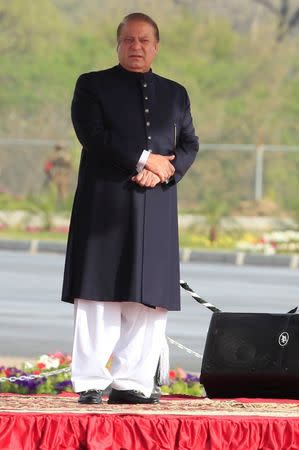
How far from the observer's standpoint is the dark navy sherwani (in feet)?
23.5

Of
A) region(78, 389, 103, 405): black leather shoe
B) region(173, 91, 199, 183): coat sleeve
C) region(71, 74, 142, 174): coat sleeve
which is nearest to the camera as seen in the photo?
region(78, 389, 103, 405): black leather shoe

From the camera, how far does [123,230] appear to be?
7.23 meters

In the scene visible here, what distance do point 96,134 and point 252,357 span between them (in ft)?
4.13

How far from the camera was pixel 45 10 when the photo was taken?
62.1 m

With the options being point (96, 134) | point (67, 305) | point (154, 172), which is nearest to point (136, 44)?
point (96, 134)

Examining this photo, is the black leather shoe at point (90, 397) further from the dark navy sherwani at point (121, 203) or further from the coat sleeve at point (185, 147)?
the coat sleeve at point (185, 147)

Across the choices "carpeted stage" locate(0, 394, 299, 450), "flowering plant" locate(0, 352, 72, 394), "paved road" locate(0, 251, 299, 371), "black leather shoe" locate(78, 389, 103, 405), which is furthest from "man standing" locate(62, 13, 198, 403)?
"paved road" locate(0, 251, 299, 371)

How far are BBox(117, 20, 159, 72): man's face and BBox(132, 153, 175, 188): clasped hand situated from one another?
16.7 inches

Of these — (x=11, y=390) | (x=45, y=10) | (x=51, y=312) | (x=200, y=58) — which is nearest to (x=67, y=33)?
(x=45, y=10)

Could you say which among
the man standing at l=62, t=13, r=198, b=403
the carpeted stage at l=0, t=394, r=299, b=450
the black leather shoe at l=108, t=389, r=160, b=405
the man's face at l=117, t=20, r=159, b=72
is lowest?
the carpeted stage at l=0, t=394, r=299, b=450

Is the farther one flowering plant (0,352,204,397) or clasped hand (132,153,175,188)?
flowering plant (0,352,204,397)

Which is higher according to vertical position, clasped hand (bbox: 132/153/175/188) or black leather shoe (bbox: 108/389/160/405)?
clasped hand (bbox: 132/153/175/188)

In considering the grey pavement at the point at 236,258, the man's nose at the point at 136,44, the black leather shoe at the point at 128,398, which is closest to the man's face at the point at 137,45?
the man's nose at the point at 136,44

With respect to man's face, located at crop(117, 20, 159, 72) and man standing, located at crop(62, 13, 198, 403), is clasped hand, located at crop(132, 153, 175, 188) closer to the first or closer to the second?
man standing, located at crop(62, 13, 198, 403)
